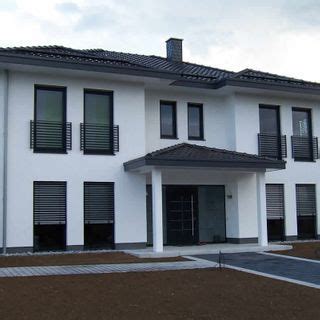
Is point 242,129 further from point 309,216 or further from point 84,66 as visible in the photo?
point 84,66

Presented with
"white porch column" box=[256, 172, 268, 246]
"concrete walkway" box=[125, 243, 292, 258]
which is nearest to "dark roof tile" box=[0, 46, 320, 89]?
"white porch column" box=[256, 172, 268, 246]

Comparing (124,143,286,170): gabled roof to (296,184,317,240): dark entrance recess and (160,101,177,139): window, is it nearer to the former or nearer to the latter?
(160,101,177,139): window

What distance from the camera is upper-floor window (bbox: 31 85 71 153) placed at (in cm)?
1667

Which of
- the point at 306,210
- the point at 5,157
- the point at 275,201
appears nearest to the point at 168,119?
the point at 275,201

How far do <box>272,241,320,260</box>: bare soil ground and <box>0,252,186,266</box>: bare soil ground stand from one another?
345 centimetres

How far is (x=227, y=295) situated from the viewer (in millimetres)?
9070

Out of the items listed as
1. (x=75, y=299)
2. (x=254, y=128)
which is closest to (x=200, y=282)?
(x=75, y=299)

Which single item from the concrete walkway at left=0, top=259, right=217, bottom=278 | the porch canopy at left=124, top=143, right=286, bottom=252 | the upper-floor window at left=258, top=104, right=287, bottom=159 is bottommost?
the concrete walkway at left=0, top=259, right=217, bottom=278

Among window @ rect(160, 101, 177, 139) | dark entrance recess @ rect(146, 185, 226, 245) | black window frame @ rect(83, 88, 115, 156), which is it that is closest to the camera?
black window frame @ rect(83, 88, 115, 156)

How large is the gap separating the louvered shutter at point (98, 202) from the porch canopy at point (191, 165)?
3.17 ft

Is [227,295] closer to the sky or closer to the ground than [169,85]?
closer to the ground

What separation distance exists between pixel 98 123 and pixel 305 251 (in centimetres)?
758

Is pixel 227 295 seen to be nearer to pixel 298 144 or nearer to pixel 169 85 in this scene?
pixel 169 85

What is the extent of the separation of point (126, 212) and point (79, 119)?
3.32 m
